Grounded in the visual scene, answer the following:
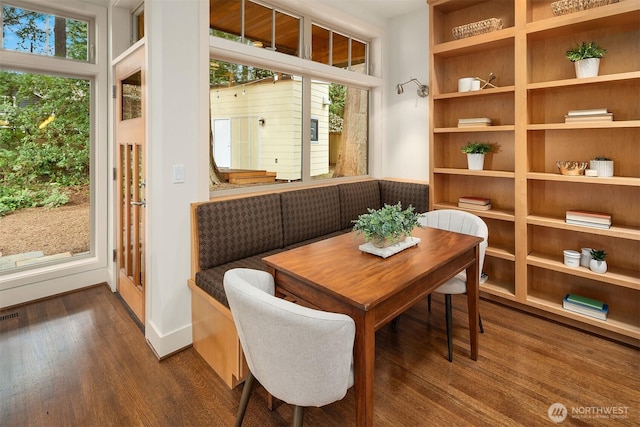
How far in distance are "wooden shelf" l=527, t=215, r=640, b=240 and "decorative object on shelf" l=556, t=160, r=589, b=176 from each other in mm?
374

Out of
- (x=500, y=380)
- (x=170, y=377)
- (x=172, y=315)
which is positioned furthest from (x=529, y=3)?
(x=170, y=377)

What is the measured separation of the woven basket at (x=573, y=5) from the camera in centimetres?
242

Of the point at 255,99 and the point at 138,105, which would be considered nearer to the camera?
the point at 138,105

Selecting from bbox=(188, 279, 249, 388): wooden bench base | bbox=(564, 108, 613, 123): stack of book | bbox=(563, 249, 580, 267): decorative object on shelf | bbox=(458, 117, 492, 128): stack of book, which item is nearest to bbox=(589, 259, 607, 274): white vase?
bbox=(563, 249, 580, 267): decorative object on shelf

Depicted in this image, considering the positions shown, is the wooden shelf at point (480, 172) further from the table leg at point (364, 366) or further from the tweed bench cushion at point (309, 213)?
the table leg at point (364, 366)

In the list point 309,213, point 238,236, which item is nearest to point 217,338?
point 238,236

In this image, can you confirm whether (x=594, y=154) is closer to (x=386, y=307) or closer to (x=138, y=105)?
(x=386, y=307)

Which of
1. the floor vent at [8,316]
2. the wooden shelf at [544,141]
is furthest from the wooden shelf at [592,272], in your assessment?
the floor vent at [8,316]

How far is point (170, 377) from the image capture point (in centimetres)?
215

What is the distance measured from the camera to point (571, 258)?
269 centimetres

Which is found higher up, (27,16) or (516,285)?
(27,16)

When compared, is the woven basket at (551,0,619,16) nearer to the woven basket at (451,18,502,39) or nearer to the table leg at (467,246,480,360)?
the woven basket at (451,18,502,39)

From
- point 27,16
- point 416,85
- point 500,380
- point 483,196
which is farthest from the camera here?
point 416,85

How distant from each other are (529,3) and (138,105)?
3149 mm
